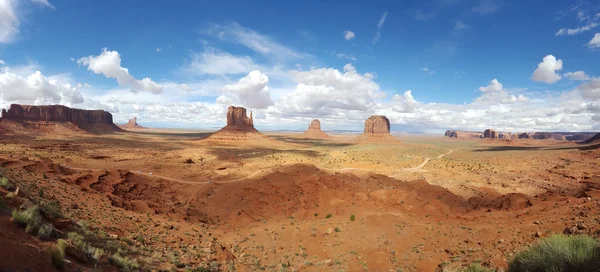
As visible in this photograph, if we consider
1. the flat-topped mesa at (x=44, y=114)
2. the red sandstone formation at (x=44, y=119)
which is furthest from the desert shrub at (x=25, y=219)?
the flat-topped mesa at (x=44, y=114)

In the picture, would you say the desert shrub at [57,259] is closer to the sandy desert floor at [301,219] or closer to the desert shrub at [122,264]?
the sandy desert floor at [301,219]

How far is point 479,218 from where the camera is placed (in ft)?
60.5

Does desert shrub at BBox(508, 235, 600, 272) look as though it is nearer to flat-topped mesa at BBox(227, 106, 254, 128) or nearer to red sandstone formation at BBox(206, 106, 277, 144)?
red sandstone formation at BBox(206, 106, 277, 144)

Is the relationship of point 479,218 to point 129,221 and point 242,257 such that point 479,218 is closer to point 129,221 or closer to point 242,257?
point 242,257

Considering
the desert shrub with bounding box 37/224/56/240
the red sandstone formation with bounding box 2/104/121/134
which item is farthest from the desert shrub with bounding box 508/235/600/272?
the red sandstone formation with bounding box 2/104/121/134

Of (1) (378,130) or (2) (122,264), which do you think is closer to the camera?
(2) (122,264)

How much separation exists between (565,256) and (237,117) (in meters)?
120

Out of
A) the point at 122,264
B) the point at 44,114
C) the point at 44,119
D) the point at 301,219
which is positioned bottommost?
the point at 301,219

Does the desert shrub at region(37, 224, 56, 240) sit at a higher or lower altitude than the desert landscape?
higher

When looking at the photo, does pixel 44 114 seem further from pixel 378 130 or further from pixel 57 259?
pixel 378 130

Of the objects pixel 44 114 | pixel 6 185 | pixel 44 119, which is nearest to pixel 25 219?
pixel 6 185

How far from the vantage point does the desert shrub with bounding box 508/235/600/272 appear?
576 centimetres

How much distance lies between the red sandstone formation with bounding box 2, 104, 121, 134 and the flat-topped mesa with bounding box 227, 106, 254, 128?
70904 millimetres

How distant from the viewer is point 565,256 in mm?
5914
